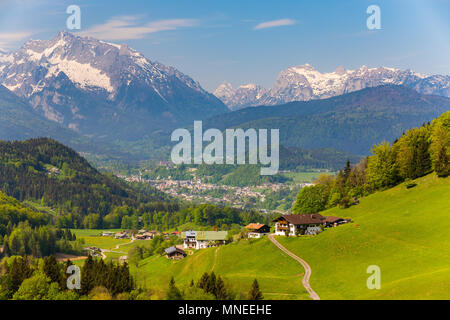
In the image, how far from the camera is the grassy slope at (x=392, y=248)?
2606 inches

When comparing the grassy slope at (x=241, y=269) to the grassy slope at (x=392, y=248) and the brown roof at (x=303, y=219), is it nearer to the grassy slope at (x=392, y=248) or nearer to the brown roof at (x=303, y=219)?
the grassy slope at (x=392, y=248)

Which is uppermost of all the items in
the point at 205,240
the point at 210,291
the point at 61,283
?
the point at 210,291

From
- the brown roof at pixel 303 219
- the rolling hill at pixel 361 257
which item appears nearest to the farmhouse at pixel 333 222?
the brown roof at pixel 303 219

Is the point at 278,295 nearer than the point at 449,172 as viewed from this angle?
Yes

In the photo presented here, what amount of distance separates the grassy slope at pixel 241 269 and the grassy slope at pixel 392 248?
3.83 metres

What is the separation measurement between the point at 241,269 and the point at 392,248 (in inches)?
1126

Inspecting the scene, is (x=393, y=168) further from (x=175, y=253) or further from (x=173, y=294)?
(x=173, y=294)

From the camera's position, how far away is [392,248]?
280 feet

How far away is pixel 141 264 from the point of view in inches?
5123

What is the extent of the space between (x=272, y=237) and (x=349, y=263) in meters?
30.3

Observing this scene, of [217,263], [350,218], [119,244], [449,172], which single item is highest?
[449,172]

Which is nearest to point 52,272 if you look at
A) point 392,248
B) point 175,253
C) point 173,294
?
point 173,294
